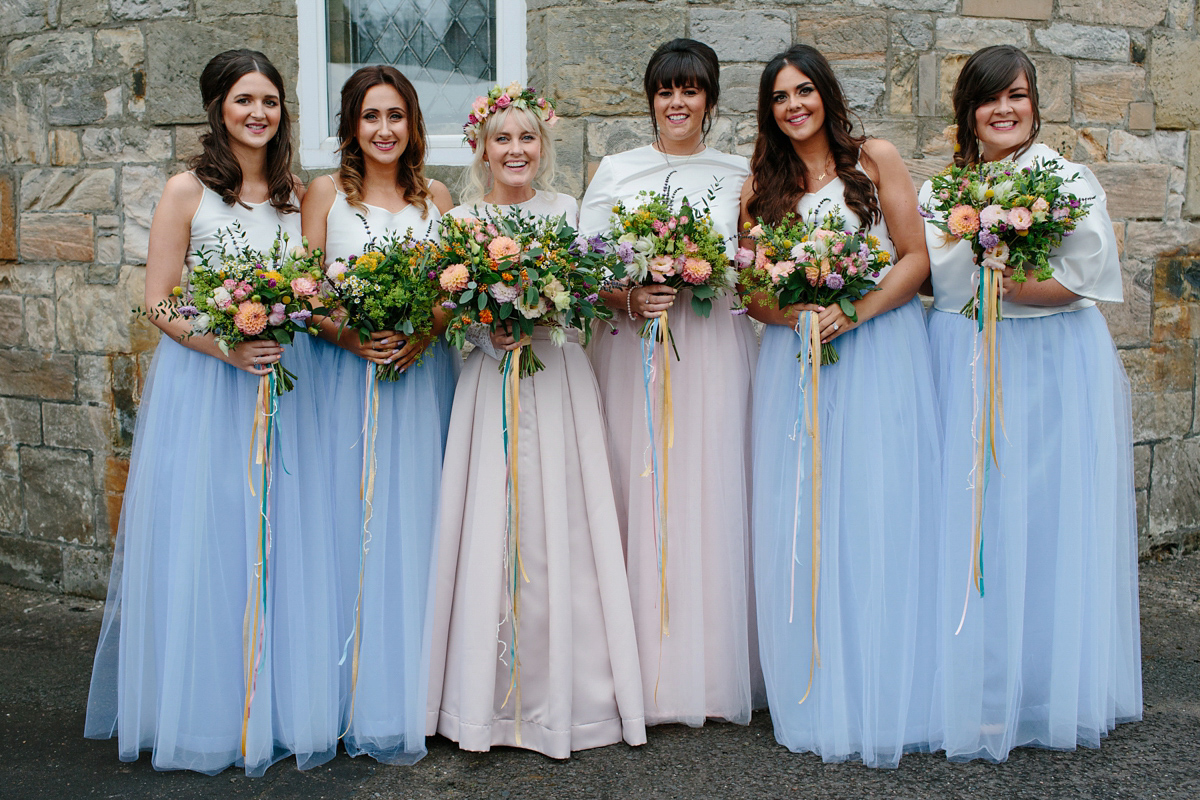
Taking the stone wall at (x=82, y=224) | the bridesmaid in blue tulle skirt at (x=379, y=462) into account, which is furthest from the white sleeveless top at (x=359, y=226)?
the stone wall at (x=82, y=224)

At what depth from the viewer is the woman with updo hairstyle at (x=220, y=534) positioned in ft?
10.9

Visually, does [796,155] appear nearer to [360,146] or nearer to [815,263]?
[815,263]

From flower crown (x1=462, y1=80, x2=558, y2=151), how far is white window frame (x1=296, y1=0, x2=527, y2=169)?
1.33m

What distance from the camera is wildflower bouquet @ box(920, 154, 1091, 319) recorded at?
3.10 m

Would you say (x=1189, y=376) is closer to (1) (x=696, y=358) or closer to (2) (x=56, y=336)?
(1) (x=696, y=358)

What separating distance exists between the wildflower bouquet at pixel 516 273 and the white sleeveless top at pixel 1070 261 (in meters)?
1.27

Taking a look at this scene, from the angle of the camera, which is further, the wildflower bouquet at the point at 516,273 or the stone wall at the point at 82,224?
the stone wall at the point at 82,224

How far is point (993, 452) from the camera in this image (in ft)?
Result: 10.9

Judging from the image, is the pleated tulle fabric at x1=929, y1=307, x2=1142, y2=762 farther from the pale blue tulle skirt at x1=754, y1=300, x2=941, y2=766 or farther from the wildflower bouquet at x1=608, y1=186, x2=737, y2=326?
the wildflower bouquet at x1=608, y1=186, x2=737, y2=326

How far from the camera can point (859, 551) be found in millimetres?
3365

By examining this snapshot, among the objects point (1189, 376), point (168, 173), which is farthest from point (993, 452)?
point (168, 173)

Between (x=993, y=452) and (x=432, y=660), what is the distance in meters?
2.11

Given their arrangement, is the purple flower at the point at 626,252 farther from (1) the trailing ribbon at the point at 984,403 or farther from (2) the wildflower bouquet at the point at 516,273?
(1) the trailing ribbon at the point at 984,403

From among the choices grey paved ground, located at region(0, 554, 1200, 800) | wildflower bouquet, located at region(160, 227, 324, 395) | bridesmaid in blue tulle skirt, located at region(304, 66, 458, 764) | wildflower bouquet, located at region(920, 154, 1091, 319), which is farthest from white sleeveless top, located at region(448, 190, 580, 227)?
grey paved ground, located at region(0, 554, 1200, 800)
